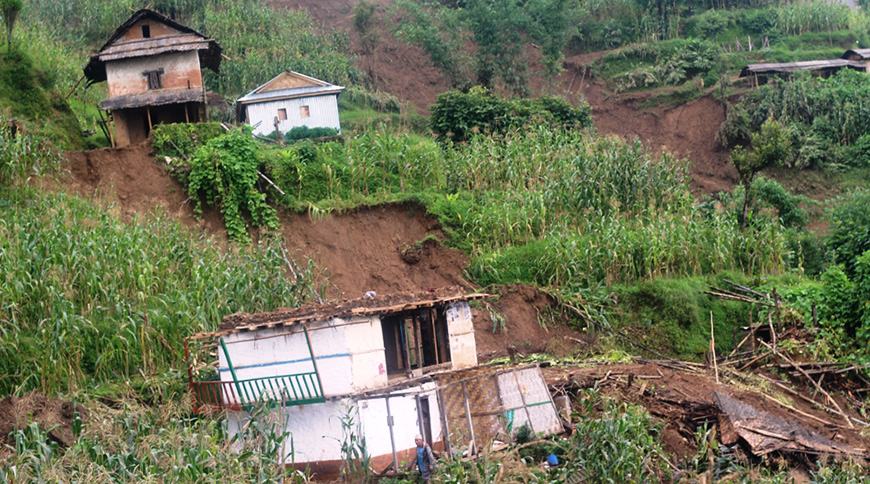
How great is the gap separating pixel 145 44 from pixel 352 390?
1588 centimetres

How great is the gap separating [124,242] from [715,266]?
44.0 ft

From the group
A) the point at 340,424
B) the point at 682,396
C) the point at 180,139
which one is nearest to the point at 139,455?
the point at 340,424

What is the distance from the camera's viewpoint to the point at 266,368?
12.3m

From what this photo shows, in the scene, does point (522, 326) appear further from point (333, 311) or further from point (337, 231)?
point (333, 311)

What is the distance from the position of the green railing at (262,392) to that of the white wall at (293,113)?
553 inches

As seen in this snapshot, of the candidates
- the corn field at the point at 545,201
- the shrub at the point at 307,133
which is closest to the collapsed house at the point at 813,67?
the corn field at the point at 545,201

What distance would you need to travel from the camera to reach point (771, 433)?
1213 cm

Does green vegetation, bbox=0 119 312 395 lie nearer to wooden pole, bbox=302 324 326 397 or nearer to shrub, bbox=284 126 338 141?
wooden pole, bbox=302 324 326 397

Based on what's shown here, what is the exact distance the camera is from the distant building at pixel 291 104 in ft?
82.3

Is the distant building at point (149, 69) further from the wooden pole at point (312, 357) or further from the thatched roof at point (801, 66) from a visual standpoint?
the thatched roof at point (801, 66)

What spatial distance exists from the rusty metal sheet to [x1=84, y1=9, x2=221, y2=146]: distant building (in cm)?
1700

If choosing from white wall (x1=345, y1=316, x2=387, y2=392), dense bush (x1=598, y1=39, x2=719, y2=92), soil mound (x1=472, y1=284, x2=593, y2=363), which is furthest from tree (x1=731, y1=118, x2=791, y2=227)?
dense bush (x1=598, y1=39, x2=719, y2=92)

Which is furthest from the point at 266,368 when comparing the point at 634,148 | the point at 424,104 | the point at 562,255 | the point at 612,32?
the point at 612,32

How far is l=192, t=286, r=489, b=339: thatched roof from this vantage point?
1202 centimetres
